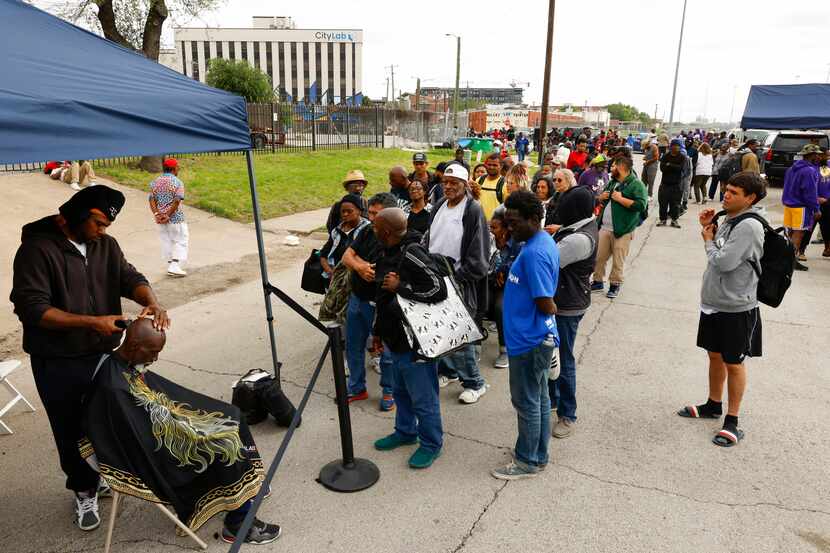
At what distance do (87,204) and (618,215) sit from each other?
6.17 m

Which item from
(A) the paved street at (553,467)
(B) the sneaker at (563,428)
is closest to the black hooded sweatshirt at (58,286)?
(A) the paved street at (553,467)

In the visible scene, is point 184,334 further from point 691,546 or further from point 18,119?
point 691,546

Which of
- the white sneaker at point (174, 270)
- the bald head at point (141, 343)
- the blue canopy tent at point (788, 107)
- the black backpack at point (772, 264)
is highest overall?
the blue canopy tent at point (788, 107)

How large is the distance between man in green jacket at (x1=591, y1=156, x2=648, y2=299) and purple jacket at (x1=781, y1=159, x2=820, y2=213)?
3257 mm

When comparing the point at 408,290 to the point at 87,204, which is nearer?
the point at 87,204

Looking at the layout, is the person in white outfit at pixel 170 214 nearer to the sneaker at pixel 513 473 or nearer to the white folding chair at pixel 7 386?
the white folding chair at pixel 7 386

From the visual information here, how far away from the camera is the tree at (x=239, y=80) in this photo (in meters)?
49.5

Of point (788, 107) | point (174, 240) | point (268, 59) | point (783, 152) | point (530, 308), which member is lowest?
point (174, 240)

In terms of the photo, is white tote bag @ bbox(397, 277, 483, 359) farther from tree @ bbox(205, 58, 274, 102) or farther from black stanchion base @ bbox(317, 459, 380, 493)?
tree @ bbox(205, 58, 274, 102)

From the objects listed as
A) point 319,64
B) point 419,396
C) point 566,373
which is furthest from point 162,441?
point 319,64

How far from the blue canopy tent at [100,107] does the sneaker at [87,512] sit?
A: 986mm

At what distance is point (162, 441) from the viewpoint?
2.71 m

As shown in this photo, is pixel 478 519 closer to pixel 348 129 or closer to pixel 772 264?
pixel 772 264

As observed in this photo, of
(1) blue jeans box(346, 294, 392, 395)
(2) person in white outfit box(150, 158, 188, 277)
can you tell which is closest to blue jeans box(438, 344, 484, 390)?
(1) blue jeans box(346, 294, 392, 395)
